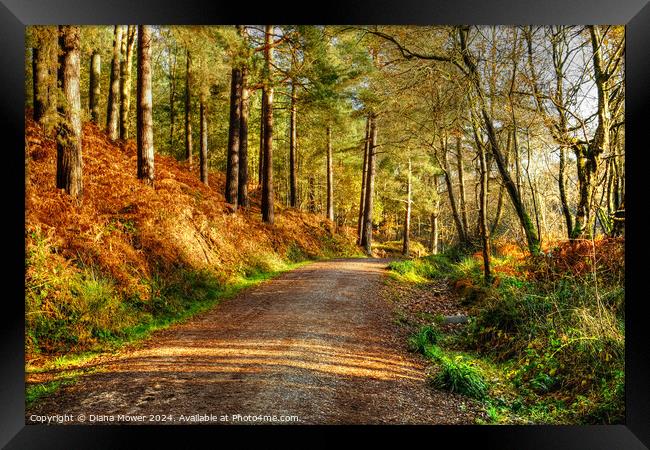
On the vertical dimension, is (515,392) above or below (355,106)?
below

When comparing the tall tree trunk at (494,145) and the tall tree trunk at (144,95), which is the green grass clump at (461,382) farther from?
the tall tree trunk at (144,95)

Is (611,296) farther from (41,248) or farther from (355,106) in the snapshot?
(355,106)

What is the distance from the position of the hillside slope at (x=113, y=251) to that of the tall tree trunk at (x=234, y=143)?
1.16m

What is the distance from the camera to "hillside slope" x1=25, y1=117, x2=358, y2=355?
17.4 ft

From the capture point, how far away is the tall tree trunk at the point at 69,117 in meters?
6.82

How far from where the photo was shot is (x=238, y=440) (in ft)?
12.1

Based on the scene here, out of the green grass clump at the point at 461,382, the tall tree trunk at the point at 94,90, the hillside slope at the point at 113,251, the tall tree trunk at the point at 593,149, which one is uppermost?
the tall tree trunk at the point at 94,90

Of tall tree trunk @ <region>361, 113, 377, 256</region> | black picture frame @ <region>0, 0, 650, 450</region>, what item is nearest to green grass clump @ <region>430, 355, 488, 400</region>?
black picture frame @ <region>0, 0, 650, 450</region>

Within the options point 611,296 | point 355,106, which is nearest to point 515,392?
point 611,296

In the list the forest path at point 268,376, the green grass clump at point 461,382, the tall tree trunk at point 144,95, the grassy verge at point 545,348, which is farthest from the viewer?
the tall tree trunk at point 144,95

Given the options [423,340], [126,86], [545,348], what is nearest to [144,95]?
[126,86]

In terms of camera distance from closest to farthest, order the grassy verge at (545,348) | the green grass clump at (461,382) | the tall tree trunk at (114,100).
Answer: the grassy verge at (545,348) < the green grass clump at (461,382) < the tall tree trunk at (114,100)

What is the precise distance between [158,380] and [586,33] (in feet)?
29.1
